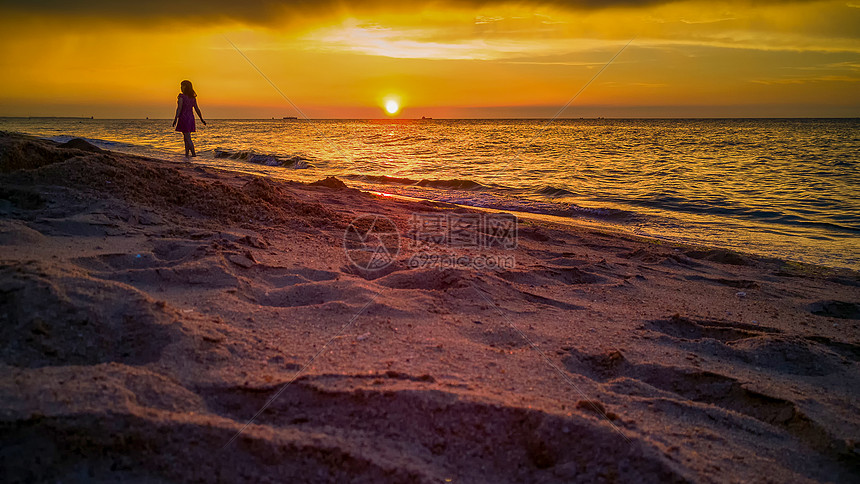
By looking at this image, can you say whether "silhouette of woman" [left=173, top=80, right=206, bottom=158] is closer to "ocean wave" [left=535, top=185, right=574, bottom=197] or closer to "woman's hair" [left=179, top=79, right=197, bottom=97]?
"woman's hair" [left=179, top=79, right=197, bottom=97]

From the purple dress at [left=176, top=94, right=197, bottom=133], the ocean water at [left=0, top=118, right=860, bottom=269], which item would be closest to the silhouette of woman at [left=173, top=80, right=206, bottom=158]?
the purple dress at [left=176, top=94, right=197, bottom=133]

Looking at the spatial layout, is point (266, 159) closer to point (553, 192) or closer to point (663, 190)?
point (553, 192)

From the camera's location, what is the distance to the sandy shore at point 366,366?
1.57 meters

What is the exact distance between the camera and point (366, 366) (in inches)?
84.3

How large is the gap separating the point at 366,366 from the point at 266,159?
14.5 metres

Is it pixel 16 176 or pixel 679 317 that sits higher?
pixel 16 176

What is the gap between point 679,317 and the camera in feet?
10.7

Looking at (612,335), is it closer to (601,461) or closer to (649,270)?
(601,461)

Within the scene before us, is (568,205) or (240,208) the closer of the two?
(240,208)

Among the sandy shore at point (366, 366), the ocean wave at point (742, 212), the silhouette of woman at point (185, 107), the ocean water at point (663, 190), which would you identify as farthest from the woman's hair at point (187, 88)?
the ocean wave at point (742, 212)

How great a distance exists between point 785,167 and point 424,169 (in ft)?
40.6

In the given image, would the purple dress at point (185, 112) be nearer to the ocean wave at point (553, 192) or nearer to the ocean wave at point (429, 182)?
the ocean wave at point (429, 182)

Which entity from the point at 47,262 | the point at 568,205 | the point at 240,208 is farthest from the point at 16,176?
the point at 568,205

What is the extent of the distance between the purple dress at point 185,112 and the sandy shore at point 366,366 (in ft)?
25.7
